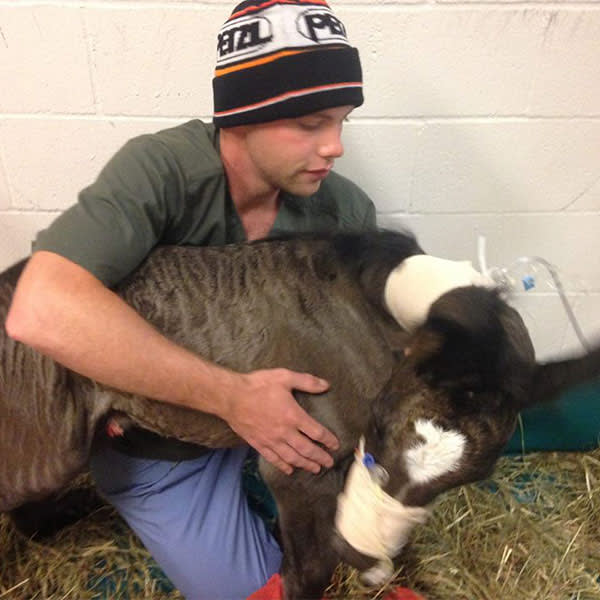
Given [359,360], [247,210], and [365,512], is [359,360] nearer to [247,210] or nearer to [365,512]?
[365,512]

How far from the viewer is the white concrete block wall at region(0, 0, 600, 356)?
5.27ft

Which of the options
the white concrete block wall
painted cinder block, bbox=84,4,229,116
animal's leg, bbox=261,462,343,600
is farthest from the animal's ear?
painted cinder block, bbox=84,4,229,116

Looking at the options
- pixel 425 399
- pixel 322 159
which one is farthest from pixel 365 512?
pixel 322 159

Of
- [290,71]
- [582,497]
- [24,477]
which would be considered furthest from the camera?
[582,497]

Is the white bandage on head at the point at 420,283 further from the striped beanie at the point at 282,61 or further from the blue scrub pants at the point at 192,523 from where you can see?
the blue scrub pants at the point at 192,523

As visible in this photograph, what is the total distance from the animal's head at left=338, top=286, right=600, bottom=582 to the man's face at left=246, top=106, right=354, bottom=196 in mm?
470

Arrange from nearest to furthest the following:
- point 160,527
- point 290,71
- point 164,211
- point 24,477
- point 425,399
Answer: point 425,399
point 290,71
point 164,211
point 24,477
point 160,527

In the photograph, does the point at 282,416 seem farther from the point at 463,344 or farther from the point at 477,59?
the point at 477,59

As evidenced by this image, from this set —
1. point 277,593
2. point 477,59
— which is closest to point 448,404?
point 277,593

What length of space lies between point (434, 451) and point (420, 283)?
0.29 m

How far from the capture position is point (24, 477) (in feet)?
4.72

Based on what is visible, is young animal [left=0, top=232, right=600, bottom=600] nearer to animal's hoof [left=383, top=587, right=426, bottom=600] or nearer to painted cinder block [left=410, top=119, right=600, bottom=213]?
animal's hoof [left=383, top=587, right=426, bottom=600]

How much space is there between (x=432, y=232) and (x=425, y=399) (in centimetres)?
111

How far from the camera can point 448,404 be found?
3.13 ft
